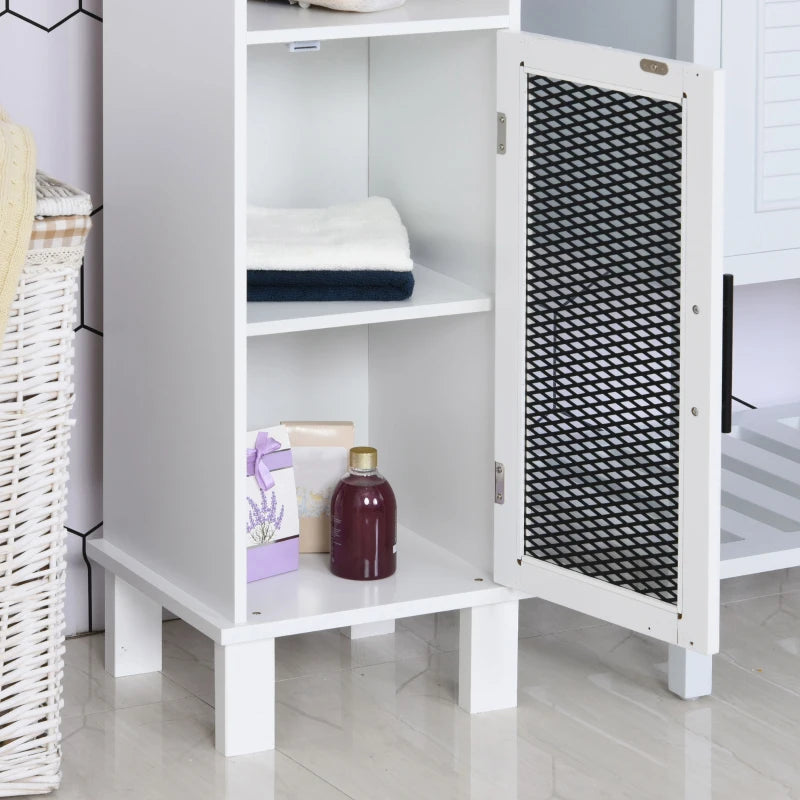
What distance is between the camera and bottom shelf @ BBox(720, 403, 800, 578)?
1.57 m

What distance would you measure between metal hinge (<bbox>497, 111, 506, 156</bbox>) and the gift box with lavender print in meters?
0.36

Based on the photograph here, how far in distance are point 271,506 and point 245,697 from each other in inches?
8.0

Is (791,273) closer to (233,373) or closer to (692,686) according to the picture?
(692,686)

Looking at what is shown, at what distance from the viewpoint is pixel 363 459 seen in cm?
150

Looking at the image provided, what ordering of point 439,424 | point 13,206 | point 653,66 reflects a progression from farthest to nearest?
point 439,424, point 653,66, point 13,206

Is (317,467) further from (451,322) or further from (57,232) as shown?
(57,232)

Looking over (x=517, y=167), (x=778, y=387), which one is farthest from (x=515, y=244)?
(x=778, y=387)

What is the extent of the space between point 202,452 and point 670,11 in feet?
2.26

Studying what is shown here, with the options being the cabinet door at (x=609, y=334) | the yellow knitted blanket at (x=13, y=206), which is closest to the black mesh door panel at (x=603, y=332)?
the cabinet door at (x=609, y=334)

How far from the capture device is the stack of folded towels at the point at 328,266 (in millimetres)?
1432

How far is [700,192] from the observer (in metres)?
1.22

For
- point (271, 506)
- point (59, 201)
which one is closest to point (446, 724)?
point (271, 506)

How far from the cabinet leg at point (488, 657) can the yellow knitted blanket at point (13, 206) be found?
59cm

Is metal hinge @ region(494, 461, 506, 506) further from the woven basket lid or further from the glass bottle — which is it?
the woven basket lid
